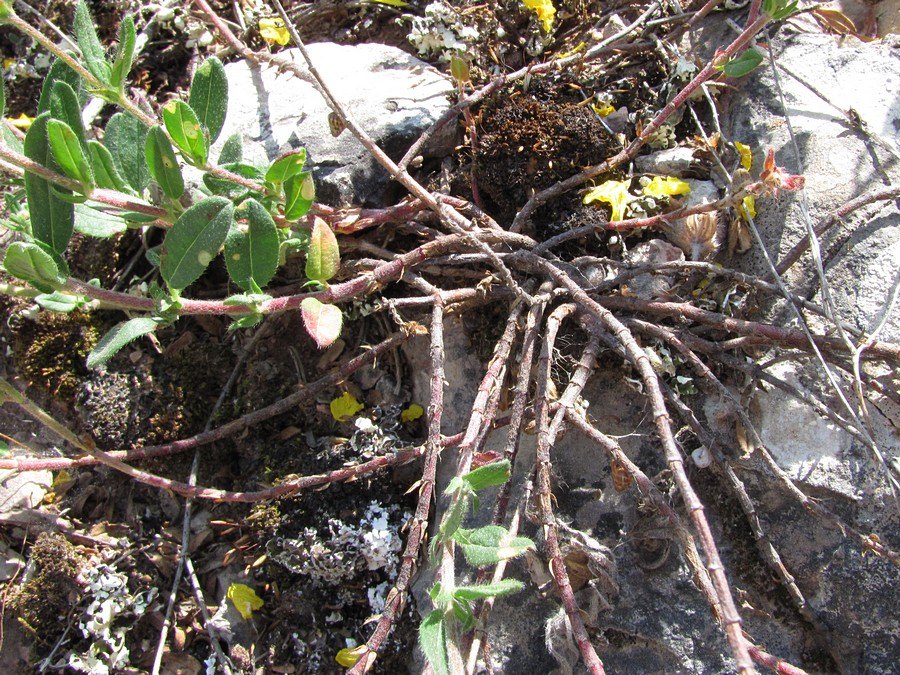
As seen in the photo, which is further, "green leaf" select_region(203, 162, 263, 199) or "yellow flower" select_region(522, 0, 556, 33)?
"yellow flower" select_region(522, 0, 556, 33)

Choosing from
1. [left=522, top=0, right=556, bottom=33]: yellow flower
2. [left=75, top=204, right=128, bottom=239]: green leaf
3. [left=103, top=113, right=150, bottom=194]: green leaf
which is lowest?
[left=75, top=204, right=128, bottom=239]: green leaf

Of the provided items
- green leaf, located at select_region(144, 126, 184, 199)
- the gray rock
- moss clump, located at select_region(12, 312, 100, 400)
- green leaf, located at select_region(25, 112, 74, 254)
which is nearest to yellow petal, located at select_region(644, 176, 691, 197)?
the gray rock

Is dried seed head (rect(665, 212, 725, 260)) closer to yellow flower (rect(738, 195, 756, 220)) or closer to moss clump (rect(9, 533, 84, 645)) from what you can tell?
yellow flower (rect(738, 195, 756, 220))

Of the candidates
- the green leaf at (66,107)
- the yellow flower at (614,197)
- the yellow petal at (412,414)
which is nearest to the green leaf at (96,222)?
the green leaf at (66,107)

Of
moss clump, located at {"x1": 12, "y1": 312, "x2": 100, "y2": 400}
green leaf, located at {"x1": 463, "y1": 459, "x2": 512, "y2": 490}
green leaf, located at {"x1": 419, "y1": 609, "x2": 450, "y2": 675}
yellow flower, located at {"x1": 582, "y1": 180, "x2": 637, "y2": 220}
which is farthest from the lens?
moss clump, located at {"x1": 12, "y1": 312, "x2": 100, "y2": 400}

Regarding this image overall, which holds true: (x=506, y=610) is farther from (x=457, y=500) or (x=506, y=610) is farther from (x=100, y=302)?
(x=100, y=302)

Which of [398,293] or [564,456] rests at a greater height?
[398,293]

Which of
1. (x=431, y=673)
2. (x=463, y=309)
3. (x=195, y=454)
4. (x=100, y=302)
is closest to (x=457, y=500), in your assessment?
(x=431, y=673)

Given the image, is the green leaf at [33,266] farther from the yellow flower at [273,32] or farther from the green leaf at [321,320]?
the yellow flower at [273,32]
